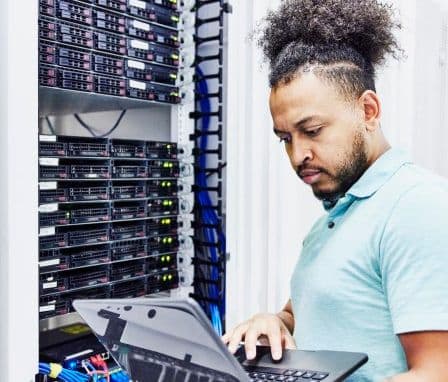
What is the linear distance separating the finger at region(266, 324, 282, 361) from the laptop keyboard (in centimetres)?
4

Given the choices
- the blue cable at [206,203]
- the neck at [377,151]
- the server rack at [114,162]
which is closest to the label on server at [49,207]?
the server rack at [114,162]

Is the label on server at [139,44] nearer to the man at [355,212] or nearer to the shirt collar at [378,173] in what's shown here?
the man at [355,212]

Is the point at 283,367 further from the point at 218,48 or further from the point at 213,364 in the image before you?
the point at 218,48

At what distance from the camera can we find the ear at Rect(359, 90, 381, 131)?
96 centimetres

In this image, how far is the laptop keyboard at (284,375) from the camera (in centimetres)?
77

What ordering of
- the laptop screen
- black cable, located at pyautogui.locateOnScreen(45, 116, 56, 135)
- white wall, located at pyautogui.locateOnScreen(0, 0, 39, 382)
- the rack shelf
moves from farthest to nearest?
black cable, located at pyautogui.locateOnScreen(45, 116, 56, 135) → the rack shelf → white wall, located at pyautogui.locateOnScreen(0, 0, 39, 382) → the laptop screen

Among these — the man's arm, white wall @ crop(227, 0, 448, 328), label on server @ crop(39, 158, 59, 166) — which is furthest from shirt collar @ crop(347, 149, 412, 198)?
label on server @ crop(39, 158, 59, 166)

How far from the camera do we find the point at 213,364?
27.0 inches

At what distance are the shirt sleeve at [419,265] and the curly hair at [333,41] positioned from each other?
0.26 metres

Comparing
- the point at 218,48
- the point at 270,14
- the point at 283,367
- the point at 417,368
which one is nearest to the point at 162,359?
the point at 283,367

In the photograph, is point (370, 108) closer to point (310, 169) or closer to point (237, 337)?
point (310, 169)

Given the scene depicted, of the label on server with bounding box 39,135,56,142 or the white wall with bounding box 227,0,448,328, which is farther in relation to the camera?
the white wall with bounding box 227,0,448,328

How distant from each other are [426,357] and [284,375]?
20 cm

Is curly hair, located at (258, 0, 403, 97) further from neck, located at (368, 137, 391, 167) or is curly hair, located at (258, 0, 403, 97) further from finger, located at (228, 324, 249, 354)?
finger, located at (228, 324, 249, 354)
